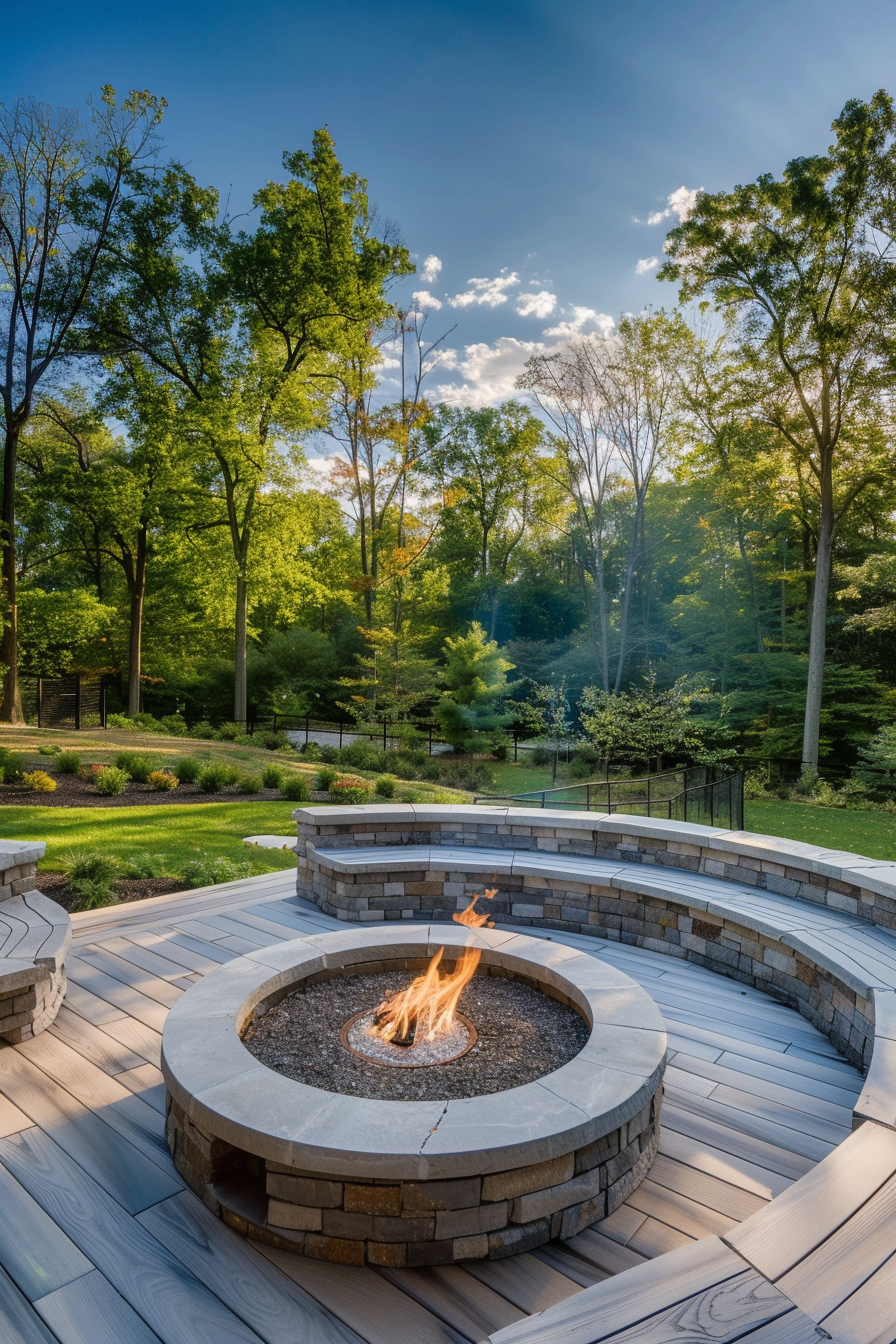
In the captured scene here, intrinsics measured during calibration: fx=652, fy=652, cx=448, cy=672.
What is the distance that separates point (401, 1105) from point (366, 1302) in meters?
0.44

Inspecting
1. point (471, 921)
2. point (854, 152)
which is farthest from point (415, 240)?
point (471, 921)

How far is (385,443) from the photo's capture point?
65.1 ft

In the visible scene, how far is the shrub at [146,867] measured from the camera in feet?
18.2

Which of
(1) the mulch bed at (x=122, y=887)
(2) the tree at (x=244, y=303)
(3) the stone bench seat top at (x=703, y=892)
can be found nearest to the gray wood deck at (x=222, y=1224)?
(3) the stone bench seat top at (x=703, y=892)

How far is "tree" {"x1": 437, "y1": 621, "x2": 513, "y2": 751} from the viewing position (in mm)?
16578

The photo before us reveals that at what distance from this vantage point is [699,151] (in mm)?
9031

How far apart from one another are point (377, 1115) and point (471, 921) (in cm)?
182

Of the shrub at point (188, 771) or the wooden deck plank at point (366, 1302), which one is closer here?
the wooden deck plank at point (366, 1302)

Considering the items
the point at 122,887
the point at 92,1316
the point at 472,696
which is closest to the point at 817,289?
the point at 472,696

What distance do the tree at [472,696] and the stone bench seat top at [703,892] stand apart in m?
11.5

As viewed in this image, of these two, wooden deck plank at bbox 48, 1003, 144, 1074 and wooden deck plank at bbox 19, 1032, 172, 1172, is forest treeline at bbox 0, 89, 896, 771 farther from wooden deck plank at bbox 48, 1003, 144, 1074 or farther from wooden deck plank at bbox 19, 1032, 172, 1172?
wooden deck plank at bbox 19, 1032, 172, 1172

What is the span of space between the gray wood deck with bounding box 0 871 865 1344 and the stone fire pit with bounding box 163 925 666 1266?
72mm

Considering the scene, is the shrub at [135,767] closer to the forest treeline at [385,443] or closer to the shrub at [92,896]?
the shrub at [92,896]

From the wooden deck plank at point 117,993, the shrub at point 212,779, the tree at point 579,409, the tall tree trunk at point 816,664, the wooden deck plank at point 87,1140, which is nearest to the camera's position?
the wooden deck plank at point 87,1140
